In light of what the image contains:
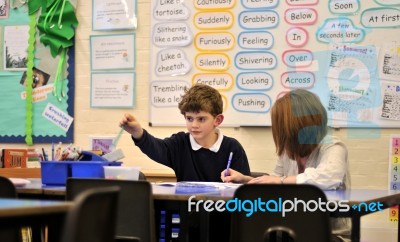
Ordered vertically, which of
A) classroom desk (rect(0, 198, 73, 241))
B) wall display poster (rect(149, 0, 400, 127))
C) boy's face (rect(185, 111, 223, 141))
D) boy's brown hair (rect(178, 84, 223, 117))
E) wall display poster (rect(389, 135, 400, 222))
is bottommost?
wall display poster (rect(389, 135, 400, 222))

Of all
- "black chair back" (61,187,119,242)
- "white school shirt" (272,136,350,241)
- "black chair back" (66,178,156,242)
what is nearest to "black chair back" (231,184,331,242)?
"black chair back" (66,178,156,242)

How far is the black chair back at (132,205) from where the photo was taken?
6.48 ft

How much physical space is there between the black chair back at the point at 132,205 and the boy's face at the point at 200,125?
1.02 meters

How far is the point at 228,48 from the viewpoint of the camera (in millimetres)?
3920

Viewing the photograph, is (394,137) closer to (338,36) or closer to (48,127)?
(338,36)

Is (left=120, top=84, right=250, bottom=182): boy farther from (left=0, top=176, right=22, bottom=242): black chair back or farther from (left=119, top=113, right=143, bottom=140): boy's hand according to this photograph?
(left=0, top=176, right=22, bottom=242): black chair back

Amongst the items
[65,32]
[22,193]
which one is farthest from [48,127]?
[22,193]

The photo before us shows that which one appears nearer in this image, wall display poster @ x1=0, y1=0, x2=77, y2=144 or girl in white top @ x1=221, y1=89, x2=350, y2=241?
girl in white top @ x1=221, y1=89, x2=350, y2=241

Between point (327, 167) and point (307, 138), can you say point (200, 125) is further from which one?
point (327, 167)

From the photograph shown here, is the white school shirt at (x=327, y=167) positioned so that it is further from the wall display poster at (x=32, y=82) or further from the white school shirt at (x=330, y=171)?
the wall display poster at (x=32, y=82)

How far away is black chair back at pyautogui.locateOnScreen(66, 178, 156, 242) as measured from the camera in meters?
1.98

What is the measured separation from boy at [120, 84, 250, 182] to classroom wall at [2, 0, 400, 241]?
2.65 ft

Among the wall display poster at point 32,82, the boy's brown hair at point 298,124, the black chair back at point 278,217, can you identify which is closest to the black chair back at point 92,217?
the black chair back at point 278,217

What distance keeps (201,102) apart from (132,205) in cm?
110
